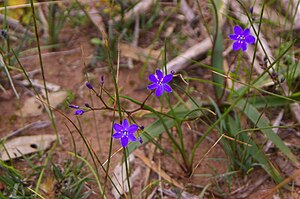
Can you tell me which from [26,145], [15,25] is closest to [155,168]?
[26,145]

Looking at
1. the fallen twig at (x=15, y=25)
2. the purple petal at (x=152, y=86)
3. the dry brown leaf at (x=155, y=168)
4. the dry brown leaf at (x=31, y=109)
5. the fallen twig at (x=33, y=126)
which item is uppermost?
the fallen twig at (x=15, y=25)

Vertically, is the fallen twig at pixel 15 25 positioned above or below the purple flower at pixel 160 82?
above

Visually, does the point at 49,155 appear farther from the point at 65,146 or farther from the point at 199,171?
the point at 199,171

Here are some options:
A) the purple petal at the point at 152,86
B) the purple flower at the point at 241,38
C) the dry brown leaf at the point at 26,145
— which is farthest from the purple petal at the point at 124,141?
the dry brown leaf at the point at 26,145

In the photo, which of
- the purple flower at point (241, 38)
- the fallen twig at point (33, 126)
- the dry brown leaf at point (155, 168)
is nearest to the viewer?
the purple flower at point (241, 38)

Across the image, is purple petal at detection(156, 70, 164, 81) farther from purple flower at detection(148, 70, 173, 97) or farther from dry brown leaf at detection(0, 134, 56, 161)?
dry brown leaf at detection(0, 134, 56, 161)

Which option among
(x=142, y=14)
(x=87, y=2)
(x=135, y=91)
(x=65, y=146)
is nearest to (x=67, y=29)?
(x=87, y=2)

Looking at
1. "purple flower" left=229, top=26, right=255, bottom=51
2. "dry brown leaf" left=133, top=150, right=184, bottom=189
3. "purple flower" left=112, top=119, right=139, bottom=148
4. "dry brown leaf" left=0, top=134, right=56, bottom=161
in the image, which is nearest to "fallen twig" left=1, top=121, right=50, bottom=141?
"dry brown leaf" left=0, top=134, right=56, bottom=161

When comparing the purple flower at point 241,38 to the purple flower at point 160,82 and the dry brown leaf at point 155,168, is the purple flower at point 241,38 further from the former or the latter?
the dry brown leaf at point 155,168

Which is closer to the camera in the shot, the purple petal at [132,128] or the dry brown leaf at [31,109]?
the purple petal at [132,128]
